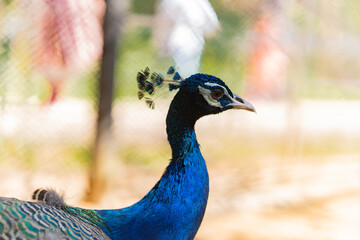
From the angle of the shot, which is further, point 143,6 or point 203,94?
point 143,6

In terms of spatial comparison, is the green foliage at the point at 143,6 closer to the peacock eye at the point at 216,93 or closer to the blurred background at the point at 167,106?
the blurred background at the point at 167,106

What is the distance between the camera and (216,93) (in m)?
1.57

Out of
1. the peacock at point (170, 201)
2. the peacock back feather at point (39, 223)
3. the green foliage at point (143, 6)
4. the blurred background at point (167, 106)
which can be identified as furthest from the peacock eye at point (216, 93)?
the green foliage at point (143, 6)

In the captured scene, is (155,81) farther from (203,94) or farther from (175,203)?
(175,203)

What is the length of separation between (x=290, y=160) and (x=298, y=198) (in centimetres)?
44

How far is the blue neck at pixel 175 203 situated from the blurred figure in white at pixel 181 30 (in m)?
1.58

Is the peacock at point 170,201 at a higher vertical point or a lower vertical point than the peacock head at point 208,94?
lower

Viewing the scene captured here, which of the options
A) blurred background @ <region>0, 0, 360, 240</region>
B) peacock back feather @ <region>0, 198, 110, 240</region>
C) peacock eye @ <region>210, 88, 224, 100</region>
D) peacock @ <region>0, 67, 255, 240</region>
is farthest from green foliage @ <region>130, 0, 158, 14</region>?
peacock back feather @ <region>0, 198, 110, 240</region>

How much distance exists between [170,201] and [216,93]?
39cm

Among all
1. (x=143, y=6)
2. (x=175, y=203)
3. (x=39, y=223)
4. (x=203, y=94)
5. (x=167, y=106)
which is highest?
(x=143, y=6)

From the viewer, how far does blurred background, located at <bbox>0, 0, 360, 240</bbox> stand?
2.79 metres

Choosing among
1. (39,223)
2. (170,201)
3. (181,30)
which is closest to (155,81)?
(170,201)

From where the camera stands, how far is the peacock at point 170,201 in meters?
→ 1.30

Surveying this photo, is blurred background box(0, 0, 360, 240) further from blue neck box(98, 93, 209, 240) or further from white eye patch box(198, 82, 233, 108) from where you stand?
white eye patch box(198, 82, 233, 108)
